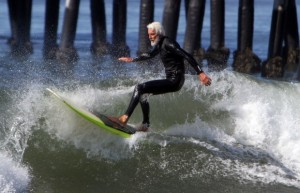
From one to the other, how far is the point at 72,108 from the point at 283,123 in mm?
4185

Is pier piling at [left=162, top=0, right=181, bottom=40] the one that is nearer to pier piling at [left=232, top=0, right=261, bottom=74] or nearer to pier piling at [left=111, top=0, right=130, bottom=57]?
pier piling at [left=232, top=0, right=261, bottom=74]

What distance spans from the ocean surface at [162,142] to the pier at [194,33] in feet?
14.6

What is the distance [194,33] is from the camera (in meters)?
18.6

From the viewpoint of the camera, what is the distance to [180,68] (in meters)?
9.85

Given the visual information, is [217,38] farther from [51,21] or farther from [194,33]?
[51,21]

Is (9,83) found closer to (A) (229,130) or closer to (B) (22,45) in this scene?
(A) (229,130)

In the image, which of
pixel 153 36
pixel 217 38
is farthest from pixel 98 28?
pixel 153 36

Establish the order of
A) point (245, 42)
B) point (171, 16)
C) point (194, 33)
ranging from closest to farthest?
point (171, 16) < point (194, 33) < point (245, 42)

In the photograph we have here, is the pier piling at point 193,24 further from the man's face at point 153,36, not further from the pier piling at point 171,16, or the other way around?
the man's face at point 153,36

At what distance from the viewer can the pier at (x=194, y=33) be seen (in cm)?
1861

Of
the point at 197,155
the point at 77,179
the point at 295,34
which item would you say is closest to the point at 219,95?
the point at 197,155

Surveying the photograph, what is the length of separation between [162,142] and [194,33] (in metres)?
7.98

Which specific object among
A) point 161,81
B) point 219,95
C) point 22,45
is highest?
point 161,81

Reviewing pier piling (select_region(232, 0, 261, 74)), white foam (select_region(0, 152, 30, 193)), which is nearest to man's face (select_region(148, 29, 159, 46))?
white foam (select_region(0, 152, 30, 193))
